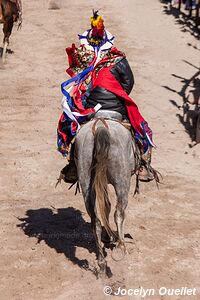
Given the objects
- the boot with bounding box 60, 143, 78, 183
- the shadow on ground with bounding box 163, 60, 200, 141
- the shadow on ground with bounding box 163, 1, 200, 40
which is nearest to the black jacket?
the boot with bounding box 60, 143, 78, 183

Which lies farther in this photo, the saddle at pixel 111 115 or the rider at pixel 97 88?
the rider at pixel 97 88

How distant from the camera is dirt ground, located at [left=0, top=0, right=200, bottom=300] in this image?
292 inches

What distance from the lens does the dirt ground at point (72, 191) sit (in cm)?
741

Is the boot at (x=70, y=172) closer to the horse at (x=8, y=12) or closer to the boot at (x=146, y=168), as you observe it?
the boot at (x=146, y=168)

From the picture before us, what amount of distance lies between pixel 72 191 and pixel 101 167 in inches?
142

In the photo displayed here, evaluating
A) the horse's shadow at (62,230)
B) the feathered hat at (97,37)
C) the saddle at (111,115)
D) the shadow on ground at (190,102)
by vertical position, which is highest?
the feathered hat at (97,37)

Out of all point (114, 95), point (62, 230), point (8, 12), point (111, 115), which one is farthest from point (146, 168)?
point (8, 12)

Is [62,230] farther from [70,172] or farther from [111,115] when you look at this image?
[111,115]

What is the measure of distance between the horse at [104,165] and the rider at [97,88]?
33cm

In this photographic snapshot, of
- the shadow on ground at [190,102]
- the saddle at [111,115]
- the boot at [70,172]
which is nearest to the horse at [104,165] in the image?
the saddle at [111,115]

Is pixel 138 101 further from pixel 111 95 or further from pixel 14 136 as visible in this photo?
pixel 111 95

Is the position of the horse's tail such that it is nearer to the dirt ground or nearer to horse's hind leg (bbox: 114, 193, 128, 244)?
horse's hind leg (bbox: 114, 193, 128, 244)

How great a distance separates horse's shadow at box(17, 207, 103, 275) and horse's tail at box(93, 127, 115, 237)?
1181mm

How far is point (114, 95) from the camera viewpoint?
7.18 m
